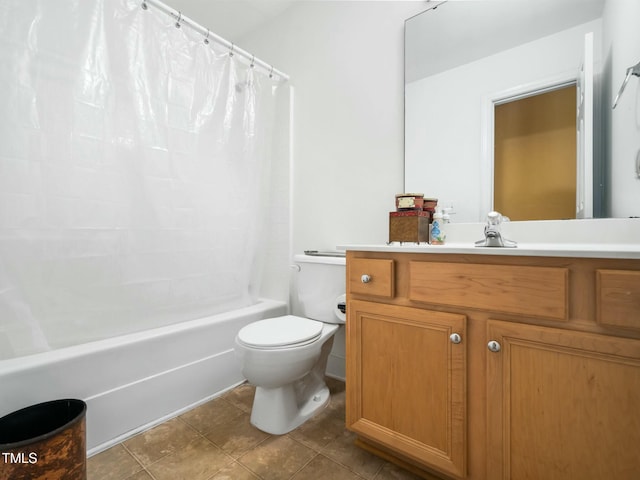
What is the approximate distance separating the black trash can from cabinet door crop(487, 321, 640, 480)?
124 centimetres

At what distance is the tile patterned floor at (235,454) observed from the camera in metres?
1.08

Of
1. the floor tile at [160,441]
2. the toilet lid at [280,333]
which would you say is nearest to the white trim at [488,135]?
the toilet lid at [280,333]

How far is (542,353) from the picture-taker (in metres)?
0.77

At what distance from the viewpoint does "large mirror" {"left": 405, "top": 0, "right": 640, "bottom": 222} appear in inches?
42.7

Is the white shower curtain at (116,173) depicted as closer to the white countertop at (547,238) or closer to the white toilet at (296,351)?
the white toilet at (296,351)

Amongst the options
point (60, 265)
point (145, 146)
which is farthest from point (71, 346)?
point (145, 146)

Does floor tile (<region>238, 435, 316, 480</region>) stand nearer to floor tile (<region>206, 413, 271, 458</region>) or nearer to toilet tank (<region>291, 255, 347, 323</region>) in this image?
floor tile (<region>206, 413, 271, 458</region>)

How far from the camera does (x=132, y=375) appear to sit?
1.30 meters

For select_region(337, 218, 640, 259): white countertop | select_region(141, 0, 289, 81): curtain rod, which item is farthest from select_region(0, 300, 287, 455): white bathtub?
select_region(141, 0, 289, 81): curtain rod

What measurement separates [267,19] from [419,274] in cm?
221

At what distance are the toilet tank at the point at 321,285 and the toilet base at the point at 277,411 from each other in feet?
1.27

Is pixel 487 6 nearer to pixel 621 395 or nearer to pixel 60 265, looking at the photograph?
pixel 621 395

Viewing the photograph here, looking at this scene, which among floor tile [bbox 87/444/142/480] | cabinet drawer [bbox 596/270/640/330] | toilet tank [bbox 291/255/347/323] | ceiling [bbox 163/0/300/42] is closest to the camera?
cabinet drawer [bbox 596/270/640/330]

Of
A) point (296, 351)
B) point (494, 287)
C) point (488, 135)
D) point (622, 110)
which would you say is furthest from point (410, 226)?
point (622, 110)
